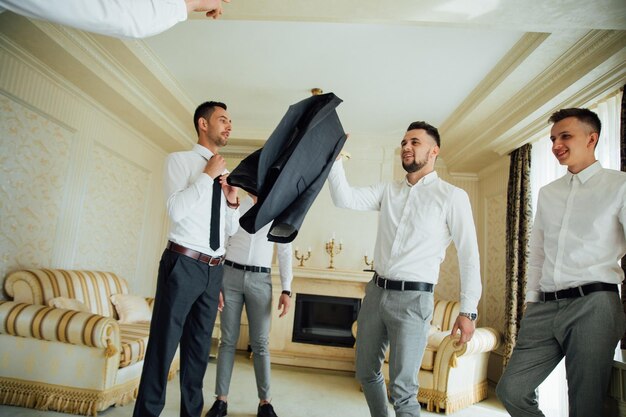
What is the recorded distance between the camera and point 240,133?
5.17m

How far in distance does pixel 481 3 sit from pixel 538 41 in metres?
0.83

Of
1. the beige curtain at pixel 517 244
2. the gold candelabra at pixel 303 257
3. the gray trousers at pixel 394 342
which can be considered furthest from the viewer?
the gold candelabra at pixel 303 257

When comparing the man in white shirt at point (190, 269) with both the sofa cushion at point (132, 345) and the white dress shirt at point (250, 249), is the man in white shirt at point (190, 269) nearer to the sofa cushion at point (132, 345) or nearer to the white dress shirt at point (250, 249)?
the white dress shirt at point (250, 249)

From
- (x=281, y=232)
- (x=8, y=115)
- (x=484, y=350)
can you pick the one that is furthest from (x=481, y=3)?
(x=8, y=115)

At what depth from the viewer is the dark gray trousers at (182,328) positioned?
67.2 inches

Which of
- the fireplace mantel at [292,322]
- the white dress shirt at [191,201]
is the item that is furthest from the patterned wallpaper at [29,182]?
the fireplace mantel at [292,322]

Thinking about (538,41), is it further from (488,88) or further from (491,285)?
(491,285)

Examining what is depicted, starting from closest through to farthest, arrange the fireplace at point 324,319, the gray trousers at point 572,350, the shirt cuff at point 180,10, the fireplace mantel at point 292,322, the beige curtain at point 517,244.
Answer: the shirt cuff at point 180,10 < the gray trousers at point 572,350 < the beige curtain at point 517,244 < the fireplace mantel at point 292,322 < the fireplace at point 324,319

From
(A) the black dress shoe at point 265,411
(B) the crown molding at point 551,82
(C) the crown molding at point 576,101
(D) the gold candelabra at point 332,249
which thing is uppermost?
(B) the crown molding at point 551,82

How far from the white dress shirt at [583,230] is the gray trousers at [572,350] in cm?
9

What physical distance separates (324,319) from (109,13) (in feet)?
14.3

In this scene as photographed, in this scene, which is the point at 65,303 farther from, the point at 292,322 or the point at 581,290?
the point at 581,290

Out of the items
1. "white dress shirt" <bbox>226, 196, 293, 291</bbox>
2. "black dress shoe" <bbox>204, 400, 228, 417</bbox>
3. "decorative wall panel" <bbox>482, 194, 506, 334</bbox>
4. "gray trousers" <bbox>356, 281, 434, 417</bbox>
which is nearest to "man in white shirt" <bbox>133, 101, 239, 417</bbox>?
"white dress shirt" <bbox>226, 196, 293, 291</bbox>

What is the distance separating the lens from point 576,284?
66.1 inches
